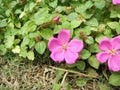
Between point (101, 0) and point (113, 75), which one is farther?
point (101, 0)

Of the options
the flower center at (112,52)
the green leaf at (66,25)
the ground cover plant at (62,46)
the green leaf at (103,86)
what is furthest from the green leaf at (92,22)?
the green leaf at (103,86)

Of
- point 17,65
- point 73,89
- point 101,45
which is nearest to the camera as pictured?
point 101,45

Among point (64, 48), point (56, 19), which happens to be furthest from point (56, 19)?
point (64, 48)

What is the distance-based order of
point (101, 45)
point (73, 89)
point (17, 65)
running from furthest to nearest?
point (17, 65), point (73, 89), point (101, 45)

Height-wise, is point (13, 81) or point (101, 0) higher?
point (101, 0)

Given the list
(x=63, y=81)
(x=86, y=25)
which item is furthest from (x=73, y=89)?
(x=86, y=25)

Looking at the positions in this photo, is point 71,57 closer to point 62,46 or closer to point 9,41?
point 62,46

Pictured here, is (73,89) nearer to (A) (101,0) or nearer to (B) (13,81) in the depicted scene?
(B) (13,81)

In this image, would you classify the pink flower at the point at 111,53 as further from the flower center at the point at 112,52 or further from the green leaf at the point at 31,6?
the green leaf at the point at 31,6
